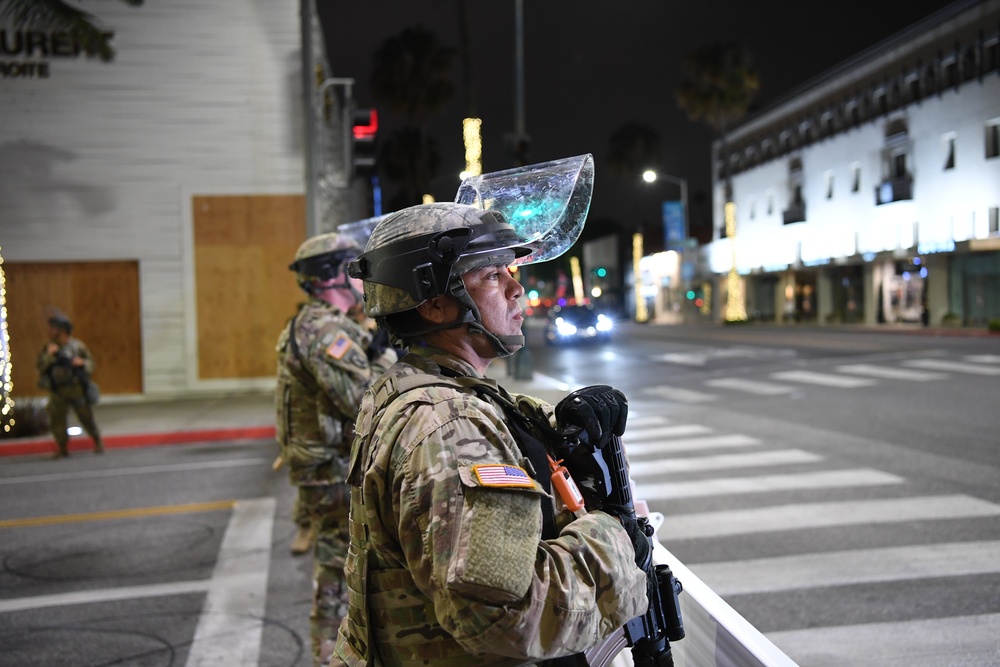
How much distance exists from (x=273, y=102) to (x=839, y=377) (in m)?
12.3

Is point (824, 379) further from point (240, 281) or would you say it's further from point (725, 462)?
point (240, 281)

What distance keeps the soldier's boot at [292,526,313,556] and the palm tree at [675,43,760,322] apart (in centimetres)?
4183

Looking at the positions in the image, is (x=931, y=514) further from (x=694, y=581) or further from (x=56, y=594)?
(x=56, y=594)

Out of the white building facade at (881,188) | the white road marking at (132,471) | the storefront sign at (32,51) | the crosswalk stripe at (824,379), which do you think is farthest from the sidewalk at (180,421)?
the white building facade at (881,188)

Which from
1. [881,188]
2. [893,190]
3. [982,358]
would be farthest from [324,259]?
[881,188]

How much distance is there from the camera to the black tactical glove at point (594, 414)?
5.94 ft

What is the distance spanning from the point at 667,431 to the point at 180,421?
7.75m

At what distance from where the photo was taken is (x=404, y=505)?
1.71 m

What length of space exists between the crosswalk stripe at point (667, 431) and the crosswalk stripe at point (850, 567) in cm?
→ 507

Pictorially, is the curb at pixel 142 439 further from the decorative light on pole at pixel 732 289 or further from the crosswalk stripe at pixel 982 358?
the decorative light on pole at pixel 732 289

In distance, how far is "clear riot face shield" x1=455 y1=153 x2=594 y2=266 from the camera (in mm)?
2598

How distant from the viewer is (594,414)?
71.8 inches

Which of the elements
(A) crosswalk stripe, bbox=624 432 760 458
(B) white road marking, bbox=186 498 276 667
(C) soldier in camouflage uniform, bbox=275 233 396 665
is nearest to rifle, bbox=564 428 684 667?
(C) soldier in camouflage uniform, bbox=275 233 396 665

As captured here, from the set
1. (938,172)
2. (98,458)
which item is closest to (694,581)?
(98,458)
